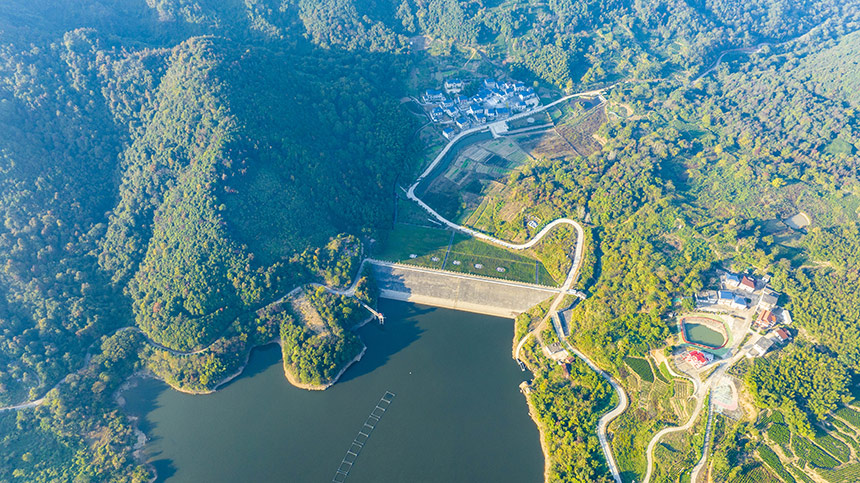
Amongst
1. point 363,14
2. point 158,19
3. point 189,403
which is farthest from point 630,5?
point 189,403

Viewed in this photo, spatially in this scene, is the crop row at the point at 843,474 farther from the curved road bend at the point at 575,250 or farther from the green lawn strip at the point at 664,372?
the curved road bend at the point at 575,250

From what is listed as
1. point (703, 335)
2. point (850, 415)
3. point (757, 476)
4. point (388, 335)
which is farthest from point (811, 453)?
point (388, 335)

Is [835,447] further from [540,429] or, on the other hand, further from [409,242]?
[409,242]

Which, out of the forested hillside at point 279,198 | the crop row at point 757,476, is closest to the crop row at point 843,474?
the crop row at point 757,476

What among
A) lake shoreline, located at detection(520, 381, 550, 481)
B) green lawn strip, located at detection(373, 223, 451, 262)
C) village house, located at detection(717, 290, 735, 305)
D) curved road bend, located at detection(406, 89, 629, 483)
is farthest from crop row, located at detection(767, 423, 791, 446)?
green lawn strip, located at detection(373, 223, 451, 262)

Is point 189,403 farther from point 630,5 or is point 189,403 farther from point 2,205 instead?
point 630,5

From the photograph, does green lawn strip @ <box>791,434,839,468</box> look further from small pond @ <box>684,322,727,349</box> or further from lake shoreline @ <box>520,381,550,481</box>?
lake shoreline @ <box>520,381,550,481</box>
